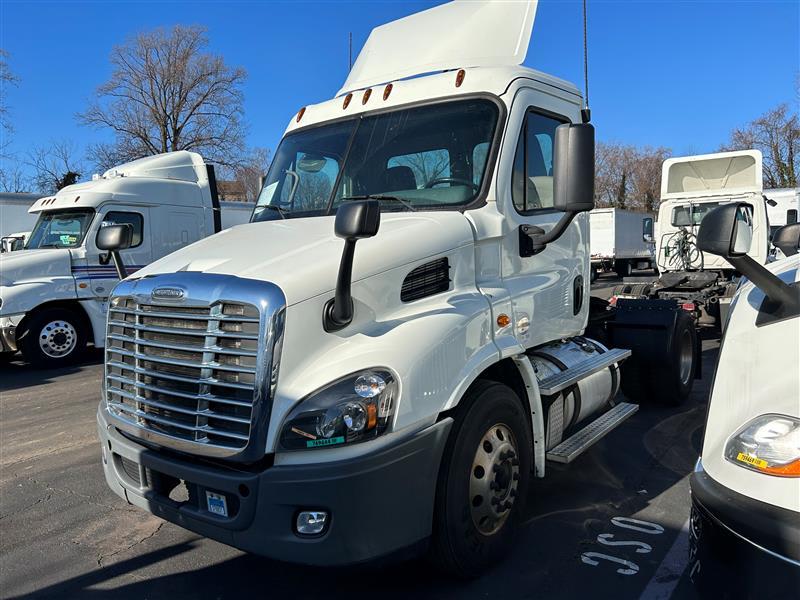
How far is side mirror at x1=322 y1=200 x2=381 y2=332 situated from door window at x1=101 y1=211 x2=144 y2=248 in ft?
28.5

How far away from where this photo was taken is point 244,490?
99.3 inches

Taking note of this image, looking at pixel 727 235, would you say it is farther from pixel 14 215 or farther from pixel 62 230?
pixel 14 215

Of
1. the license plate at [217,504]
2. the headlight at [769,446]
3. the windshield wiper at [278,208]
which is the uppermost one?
the windshield wiper at [278,208]

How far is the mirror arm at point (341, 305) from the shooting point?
8.57ft

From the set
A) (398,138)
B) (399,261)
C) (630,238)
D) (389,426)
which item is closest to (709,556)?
(389,426)

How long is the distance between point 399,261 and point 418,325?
0.37m

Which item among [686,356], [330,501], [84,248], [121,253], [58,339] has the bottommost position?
[58,339]

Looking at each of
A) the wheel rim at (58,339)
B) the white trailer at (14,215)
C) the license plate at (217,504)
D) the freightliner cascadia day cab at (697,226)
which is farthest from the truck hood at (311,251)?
the white trailer at (14,215)

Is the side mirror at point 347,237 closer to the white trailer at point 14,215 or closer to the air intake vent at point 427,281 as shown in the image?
the air intake vent at point 427,281

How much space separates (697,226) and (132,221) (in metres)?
11.0

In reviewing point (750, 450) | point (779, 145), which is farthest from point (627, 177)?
point (750, 450)

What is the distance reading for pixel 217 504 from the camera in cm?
265

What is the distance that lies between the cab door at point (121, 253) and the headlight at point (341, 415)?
28.2 ft

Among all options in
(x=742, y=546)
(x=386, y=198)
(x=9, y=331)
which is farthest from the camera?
(x=9, y=331)
